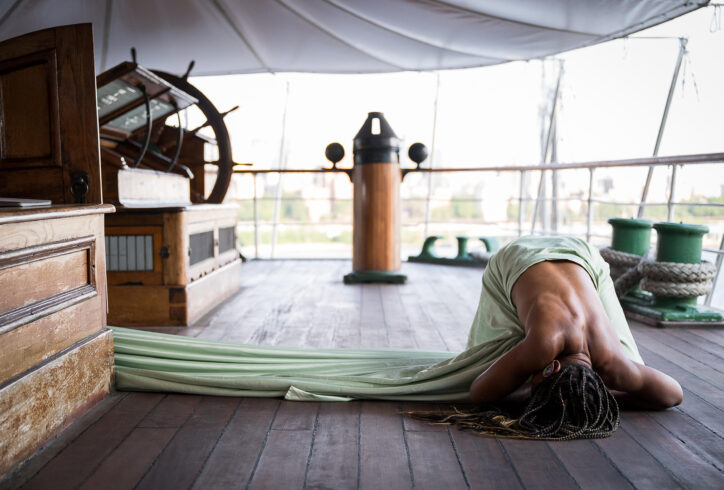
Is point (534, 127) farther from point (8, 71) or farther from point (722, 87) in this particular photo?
point (8, 71)

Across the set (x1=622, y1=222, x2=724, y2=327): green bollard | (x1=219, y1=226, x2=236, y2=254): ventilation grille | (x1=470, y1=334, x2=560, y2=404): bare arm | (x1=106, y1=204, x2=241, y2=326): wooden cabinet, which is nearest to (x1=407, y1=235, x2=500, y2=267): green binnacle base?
(x1=219, y1=226, x2=236, y2=254): ventilation grille

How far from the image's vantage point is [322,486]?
1.25 meters

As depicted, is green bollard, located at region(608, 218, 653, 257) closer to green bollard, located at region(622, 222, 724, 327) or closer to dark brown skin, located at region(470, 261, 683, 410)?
green bollard, located at region(622, 222, 724, 327)

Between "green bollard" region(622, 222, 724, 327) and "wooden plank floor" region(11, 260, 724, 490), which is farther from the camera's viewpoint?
"green bollard" region(622, 222, 724, 327)

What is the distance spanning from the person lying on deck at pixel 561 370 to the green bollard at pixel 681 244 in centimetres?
129

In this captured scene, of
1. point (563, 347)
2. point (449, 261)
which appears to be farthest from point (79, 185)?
point (449, 261)

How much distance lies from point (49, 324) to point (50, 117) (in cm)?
70

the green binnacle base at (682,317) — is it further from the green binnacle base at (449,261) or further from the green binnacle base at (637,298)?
the green binnacle base at (449,261)

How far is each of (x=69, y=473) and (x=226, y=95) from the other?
9338 mm

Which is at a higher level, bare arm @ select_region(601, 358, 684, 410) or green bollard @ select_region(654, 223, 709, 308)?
green bollard @ select_region(654, 223, 709, 308)

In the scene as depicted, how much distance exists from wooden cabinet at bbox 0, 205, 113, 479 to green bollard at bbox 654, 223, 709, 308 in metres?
2.53

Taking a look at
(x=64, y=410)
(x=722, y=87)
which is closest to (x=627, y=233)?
(x=64, y=410)

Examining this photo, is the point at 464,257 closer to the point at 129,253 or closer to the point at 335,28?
the point at 129,253

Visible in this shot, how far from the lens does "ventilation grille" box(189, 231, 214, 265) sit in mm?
3088
